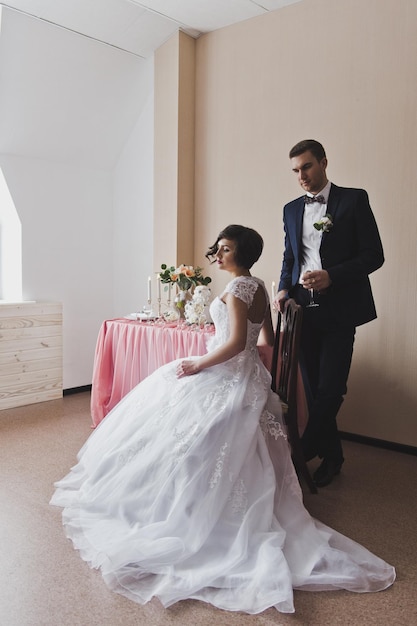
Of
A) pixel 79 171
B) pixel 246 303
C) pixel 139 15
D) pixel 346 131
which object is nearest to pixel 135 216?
pixel 79 171

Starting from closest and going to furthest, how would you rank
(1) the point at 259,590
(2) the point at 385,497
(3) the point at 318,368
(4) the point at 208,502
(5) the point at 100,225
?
(1) the point at 259,590
(4) the point at 208,502
(2) the point at 385,497
(3) the point at 318,368
(5) the point at 100,225

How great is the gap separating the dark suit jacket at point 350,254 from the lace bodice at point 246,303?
1.50ft

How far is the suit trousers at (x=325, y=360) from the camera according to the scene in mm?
2902

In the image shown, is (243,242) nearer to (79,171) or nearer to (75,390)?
(79,171)

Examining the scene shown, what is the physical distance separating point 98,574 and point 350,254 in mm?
1885

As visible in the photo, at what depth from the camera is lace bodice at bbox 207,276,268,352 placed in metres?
2.54

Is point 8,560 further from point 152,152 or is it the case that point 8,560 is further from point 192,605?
point 152,152

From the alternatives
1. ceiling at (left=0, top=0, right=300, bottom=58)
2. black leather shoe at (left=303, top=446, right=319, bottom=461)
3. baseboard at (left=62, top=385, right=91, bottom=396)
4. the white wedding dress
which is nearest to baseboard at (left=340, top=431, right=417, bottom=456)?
black leather shoe at (left=303, top=446, right=319, bottom=461)

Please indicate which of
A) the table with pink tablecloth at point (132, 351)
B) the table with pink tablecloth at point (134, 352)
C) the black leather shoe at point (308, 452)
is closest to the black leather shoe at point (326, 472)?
the black leather shoe at point (308, 452)

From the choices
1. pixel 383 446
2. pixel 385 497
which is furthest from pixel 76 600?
pixel 383 446

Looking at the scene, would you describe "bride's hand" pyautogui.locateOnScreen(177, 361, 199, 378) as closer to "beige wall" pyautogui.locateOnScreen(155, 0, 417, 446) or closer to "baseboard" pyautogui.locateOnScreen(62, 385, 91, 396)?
"beige wall" pyautogui.locateOnScreen(155, 0, 417, 446)

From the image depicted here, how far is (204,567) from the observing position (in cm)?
202

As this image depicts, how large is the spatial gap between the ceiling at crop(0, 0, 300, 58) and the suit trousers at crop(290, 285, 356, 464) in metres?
2.29

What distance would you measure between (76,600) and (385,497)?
65.8 inches
